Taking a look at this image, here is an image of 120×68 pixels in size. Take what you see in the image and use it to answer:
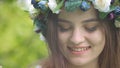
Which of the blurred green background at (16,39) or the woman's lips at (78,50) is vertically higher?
the blurred green background at (16,39)

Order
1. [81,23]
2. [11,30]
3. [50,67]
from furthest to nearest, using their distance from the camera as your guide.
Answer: [11,30]
[50,67]
[81,23]

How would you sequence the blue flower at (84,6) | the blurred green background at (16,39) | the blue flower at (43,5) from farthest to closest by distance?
the blurred green background at (16,39) → the blue flower at (43,5) → the blue flower at (84,6)

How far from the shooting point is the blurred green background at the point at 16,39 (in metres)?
5.67

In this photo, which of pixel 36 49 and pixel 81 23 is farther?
pixel 36 49

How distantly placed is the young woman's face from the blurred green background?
46.0 inches

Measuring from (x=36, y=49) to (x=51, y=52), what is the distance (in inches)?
46.4

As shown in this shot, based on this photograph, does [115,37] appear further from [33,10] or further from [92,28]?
[33,10]

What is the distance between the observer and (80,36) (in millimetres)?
4418

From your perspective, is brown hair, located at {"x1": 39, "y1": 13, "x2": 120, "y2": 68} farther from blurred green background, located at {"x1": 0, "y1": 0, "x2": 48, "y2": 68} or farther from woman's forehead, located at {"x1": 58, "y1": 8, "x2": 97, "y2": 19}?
blurred green background, located at {"x1": 0, "y1": 0, "x2": 48, "y2": 68}

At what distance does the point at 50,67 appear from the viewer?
476 centimetres

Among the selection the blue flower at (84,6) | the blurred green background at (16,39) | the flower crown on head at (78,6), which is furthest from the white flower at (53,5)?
the blurred green background at (16,39)

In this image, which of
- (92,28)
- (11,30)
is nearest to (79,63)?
(92,28)

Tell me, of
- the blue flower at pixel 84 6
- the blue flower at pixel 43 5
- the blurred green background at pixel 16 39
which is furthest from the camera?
the blurred green background at pixel 16 39

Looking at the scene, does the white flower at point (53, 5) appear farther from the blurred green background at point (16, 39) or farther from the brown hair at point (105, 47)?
the blurred green background at point (16, 39)
